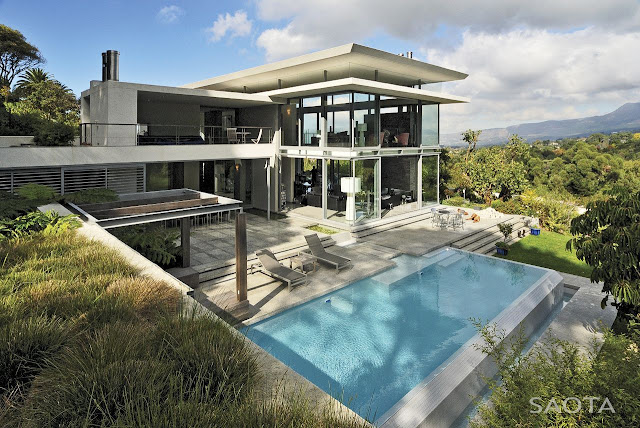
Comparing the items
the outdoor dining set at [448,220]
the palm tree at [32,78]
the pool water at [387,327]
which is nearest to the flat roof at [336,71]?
the outdoor dining set at [448,220]

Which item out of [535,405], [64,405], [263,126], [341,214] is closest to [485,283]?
[341,214]

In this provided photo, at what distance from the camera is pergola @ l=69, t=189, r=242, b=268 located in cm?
905

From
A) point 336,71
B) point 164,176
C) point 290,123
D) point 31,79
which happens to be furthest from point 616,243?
point 31,79

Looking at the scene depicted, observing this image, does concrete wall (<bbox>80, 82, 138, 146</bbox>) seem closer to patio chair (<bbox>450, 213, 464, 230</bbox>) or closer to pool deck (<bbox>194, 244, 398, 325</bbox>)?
pool deck (<bbox>194, 244, 398, 325</bbox>)

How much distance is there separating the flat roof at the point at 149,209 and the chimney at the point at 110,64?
26.7 ft

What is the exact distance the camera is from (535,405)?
149 inches

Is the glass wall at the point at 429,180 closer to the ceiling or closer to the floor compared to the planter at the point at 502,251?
closer to the ceiling

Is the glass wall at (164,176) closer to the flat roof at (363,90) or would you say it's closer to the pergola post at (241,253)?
the flat roof at (363,90)

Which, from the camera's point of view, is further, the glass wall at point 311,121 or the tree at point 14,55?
the tree at point 14,55

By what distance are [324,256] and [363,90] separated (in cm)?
805

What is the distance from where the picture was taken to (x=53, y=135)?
1311 centimetres

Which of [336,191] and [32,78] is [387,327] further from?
[32,78]

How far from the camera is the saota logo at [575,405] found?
11.9 ft

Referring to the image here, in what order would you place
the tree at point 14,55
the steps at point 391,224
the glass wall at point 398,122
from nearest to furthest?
the steps at point 391,224 → the glass wall at point 398,122 → the tree at point 14,55
